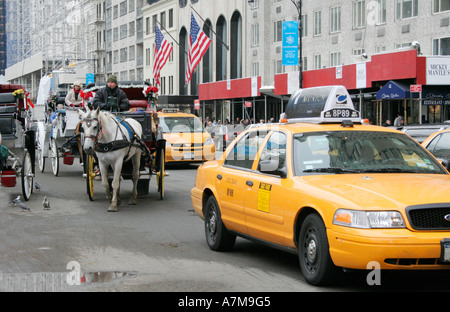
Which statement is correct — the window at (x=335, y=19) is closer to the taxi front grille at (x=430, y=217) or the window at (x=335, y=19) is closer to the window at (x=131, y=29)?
the taxi front grille at (x=430, y=217)

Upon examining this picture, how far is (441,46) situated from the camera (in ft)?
120

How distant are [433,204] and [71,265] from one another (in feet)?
13.6

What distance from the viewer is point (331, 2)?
1788 inches

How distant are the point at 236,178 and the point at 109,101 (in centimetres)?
702

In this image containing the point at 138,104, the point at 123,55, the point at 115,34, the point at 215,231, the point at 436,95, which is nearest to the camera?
the point at 215,231

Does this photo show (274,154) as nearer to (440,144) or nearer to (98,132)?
(440,144)

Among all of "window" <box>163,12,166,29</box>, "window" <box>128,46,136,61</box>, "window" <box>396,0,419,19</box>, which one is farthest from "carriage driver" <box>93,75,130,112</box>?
"window" <box>128,46,136,61</box>

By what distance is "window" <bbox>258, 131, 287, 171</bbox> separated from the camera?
770 cm

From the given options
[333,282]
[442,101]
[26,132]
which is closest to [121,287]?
[333,282]

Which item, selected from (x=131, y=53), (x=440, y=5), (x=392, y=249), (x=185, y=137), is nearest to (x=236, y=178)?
(x=392, y=249)

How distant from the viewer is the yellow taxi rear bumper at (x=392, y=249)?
6.21 metres

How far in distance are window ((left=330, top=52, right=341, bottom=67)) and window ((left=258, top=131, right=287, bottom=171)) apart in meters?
37.4

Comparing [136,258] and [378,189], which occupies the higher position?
[378,189]

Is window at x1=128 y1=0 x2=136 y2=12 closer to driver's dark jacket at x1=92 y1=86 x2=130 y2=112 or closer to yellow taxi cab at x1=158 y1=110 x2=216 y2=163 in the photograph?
yellow taxi cab at x1=158 y1=110 x2=216 y2=163
